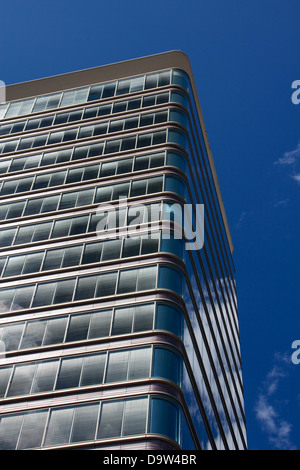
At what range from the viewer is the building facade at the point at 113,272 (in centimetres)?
3400

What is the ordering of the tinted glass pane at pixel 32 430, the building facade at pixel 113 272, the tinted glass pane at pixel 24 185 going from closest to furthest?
the tinted glass pane at pixel 32 430 → the building facade at pixel 113 272 → the tinted glass pane at pixel 24 185

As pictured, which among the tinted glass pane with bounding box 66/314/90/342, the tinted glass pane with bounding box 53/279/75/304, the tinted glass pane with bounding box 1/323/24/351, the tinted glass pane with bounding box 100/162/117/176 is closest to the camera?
the tinted glass pane with bounding box 66/314/90/342

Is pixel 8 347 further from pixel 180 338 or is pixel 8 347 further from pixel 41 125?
pixel 41 125

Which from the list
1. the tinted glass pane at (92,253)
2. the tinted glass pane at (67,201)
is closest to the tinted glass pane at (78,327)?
the tinted glass pane at (92,253)

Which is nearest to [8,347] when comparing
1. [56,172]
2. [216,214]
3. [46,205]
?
[46,205]

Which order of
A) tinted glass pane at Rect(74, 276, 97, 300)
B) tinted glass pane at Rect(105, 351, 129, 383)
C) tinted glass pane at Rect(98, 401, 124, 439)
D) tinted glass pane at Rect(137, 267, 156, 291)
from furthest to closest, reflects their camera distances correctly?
tinted glass pane at Rect(74, 276, 97, 300)
tinted glass pane at Rect(137, 267, 156, 291)
tinted glass pane at Rect(105, 351, 129, 383)
tinted glass pane at Rect(98, 401, 124, 439)

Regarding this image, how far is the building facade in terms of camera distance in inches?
1339

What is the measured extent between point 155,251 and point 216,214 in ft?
85.9

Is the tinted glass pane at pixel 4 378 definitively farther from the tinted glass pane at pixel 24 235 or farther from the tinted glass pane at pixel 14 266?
the tinted glass pane at pixel 24 235

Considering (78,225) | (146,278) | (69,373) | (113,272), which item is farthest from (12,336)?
(78,225)

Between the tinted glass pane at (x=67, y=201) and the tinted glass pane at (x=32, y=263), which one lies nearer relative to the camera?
the tinted glass pane at (x=32, y=263)

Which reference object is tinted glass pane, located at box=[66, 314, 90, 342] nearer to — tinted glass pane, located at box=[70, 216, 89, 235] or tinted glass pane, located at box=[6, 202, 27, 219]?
tinted glass pane, located at box=[70, 216, 89, 235]

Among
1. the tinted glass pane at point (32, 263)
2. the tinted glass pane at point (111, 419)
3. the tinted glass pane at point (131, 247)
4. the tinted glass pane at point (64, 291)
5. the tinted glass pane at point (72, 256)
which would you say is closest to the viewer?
the tinted glass pane at point (111, 419)

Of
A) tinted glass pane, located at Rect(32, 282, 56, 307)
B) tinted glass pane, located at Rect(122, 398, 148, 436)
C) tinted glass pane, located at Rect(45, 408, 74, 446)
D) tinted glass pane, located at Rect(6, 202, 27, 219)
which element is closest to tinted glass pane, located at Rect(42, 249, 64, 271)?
tinted glass pane, located at Rect(32, 282, 56, 307)
